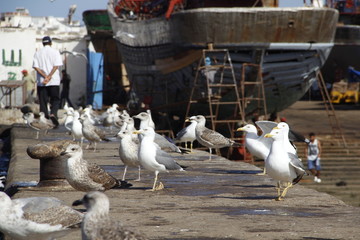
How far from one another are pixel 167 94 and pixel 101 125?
541 centimetres

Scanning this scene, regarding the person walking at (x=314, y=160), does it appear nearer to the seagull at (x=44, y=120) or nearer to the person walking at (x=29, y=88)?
the seagull at (x=44, y=120)

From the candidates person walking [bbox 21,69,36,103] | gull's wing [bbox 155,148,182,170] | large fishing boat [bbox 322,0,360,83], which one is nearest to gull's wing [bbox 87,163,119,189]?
gull's wing [bbox 155,148,182,170]

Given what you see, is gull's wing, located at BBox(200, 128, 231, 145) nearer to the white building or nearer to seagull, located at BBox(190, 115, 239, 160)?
seagull, located at BBox(190, 115, 239, 160)

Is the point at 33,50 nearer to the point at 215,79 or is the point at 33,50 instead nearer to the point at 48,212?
the point at 215,79

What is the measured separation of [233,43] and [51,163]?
556 inches

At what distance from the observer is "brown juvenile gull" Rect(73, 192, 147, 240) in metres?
4.75

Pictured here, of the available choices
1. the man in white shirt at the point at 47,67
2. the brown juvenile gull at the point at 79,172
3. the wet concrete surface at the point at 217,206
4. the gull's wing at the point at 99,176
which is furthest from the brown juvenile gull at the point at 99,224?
the man in white shirt at the point at 47,67

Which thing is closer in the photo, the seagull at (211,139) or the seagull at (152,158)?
the seagull at (152,158)

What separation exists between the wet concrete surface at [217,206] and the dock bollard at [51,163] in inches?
5.0

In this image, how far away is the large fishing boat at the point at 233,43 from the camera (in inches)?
878

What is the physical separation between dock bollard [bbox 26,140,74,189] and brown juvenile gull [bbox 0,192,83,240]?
9.48 feet

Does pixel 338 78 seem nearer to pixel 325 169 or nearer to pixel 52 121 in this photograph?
pixel 325 169

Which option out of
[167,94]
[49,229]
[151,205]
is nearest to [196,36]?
[167,94]

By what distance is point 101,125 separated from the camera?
69.6ft
